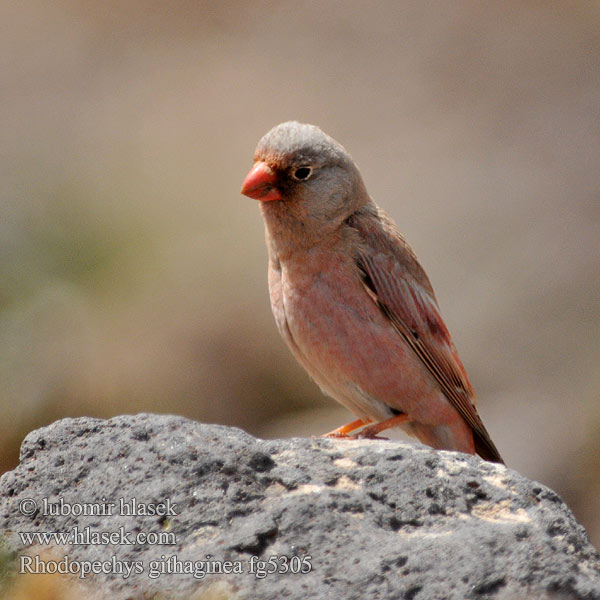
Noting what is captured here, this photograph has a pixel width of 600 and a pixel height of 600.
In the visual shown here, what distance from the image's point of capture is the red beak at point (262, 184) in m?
5.78

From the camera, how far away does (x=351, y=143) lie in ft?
50.4

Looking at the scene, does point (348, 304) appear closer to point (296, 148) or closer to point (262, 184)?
point (262, 184)

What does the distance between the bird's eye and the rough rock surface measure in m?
2.03

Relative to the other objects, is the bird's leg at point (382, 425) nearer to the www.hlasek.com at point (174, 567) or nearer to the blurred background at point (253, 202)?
the www.hlasek.com at point (174, 567)

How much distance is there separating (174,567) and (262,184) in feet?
8.93

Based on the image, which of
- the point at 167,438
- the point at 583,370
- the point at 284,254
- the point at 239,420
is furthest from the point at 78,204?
the point at 167,438

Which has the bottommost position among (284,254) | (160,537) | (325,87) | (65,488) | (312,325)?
(160,537)

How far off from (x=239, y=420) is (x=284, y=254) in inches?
216

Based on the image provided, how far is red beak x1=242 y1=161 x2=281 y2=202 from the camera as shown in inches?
228

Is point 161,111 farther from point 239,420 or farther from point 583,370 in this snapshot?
point 583,370

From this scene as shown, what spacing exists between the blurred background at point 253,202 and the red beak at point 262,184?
4726 millimetres
